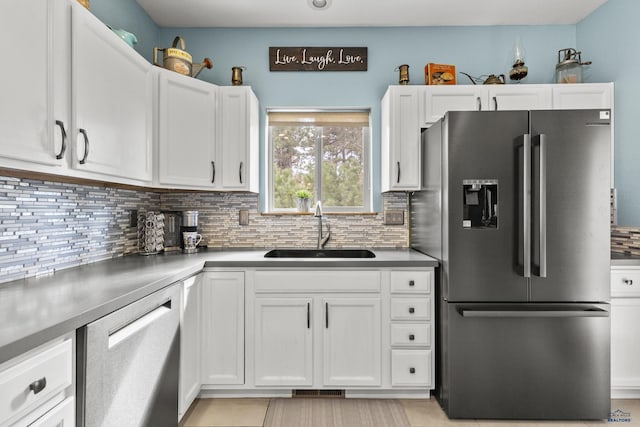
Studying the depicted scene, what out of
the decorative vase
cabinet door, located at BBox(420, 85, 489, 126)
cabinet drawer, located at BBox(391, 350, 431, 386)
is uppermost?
cabinet door, located at BBox(420, 85, 489, 126)

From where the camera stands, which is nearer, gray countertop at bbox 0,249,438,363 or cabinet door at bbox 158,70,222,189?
gray countertop at bbox 0,249,438,363

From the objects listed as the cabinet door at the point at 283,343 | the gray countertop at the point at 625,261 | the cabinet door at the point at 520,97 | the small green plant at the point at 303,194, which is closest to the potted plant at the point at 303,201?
the small green plant at the point at 303,194

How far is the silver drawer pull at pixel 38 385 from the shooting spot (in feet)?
2.81

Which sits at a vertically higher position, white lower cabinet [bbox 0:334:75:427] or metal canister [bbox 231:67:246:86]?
metal canister [bbox 231:67:246:86]

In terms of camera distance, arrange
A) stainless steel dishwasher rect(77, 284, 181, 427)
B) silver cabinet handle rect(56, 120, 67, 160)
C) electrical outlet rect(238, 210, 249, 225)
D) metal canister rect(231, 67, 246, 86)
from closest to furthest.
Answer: stainless steel dishwasher rect(77, 284, 181, 427) < silver cabinet handle rect(56, 120, 67, 160) < metal canister rect(231, 67, 246, 86) < electrical outlet rect(238, 210, 249, 225)

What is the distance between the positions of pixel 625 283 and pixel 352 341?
1.68 m

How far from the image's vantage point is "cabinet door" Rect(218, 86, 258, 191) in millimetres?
2447

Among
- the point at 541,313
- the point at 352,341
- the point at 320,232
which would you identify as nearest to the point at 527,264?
the point at 541,313

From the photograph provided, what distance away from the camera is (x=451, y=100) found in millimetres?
Answer: 2455

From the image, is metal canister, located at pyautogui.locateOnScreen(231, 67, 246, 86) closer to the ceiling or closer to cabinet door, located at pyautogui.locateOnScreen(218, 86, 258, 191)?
cabinet door, located at pyautogui.locateOnScreen(218, 86, 258, 191)

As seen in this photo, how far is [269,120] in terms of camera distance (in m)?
2.86

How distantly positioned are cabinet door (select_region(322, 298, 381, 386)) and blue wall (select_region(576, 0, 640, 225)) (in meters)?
1.95

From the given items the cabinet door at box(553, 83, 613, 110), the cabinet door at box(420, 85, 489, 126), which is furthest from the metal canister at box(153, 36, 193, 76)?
the cabinet door at box(553, 83, 613, 110)

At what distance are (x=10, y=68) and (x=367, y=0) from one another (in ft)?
7.11
